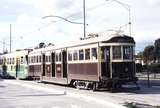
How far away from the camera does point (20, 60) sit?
46.8m

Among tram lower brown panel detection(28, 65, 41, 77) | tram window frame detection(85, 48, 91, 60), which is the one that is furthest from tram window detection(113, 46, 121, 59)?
tram lower brown panel detection(28, 65, 41, 77)

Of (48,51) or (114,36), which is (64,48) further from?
(114,36)

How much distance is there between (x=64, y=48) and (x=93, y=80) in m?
5.75

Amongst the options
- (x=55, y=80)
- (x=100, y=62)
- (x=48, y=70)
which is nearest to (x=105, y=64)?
(x=100, y=62)

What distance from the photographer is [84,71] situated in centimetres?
2756

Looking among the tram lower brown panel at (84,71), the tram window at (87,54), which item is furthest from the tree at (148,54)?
the tram window at (87,54)

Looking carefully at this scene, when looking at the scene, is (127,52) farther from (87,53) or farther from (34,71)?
(34,71)

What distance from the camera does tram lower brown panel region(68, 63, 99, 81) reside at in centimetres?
2602

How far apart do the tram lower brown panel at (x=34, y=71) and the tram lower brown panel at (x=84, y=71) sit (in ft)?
30.6

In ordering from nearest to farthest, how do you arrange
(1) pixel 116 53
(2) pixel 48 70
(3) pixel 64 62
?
(1) pixel 116 53
(3) pixel 64 62
(2) pixel 48 70

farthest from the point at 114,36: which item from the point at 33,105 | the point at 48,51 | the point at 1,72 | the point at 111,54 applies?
the point at 1,72

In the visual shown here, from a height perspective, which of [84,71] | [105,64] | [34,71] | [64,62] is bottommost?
[84,71]

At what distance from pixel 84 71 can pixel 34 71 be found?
1445cm

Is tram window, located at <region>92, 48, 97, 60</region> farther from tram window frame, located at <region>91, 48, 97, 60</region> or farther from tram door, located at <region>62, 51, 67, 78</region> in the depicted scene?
tram door, located at <region>62, 51, 67, 78</region>
